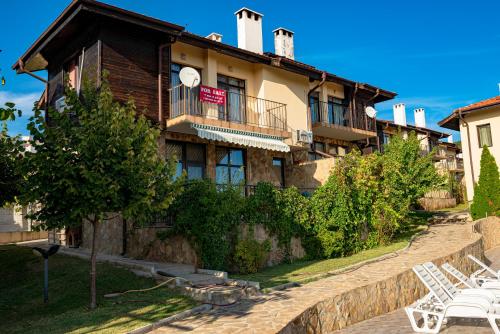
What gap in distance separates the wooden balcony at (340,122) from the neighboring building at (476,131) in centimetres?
637

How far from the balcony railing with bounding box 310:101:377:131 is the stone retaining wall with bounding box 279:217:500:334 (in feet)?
41.0

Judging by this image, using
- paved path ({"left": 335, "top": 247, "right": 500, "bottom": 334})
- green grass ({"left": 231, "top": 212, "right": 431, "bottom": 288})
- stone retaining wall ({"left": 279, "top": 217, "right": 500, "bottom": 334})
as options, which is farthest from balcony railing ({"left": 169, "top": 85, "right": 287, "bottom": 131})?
paved path ({"left": 335, "top": 247, "right": 500, "bottom": 334})

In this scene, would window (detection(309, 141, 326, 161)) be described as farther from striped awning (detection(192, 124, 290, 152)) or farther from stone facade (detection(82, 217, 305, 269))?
stone facade (detection(82, 217, 305, 269))

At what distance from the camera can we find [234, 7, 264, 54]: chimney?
22.8m

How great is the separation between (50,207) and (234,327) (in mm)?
5032

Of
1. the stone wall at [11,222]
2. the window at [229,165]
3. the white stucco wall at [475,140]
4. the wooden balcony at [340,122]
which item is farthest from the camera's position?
the stone wall at [11,222]

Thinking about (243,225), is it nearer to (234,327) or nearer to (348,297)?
(348,297)

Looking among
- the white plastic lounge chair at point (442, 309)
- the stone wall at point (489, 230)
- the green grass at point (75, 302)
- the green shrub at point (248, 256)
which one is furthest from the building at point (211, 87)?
the stone wall at point (489, 230)

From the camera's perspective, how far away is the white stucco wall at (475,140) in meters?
27.6

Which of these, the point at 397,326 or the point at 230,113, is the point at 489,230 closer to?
the point at 230,113

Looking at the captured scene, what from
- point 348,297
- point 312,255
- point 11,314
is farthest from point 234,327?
point 312,255

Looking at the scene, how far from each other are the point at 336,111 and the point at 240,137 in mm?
10399

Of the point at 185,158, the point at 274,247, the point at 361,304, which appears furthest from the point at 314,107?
the point at 361,304

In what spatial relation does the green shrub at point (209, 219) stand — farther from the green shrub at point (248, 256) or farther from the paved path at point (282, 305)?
the paved path at point (282, 305)
